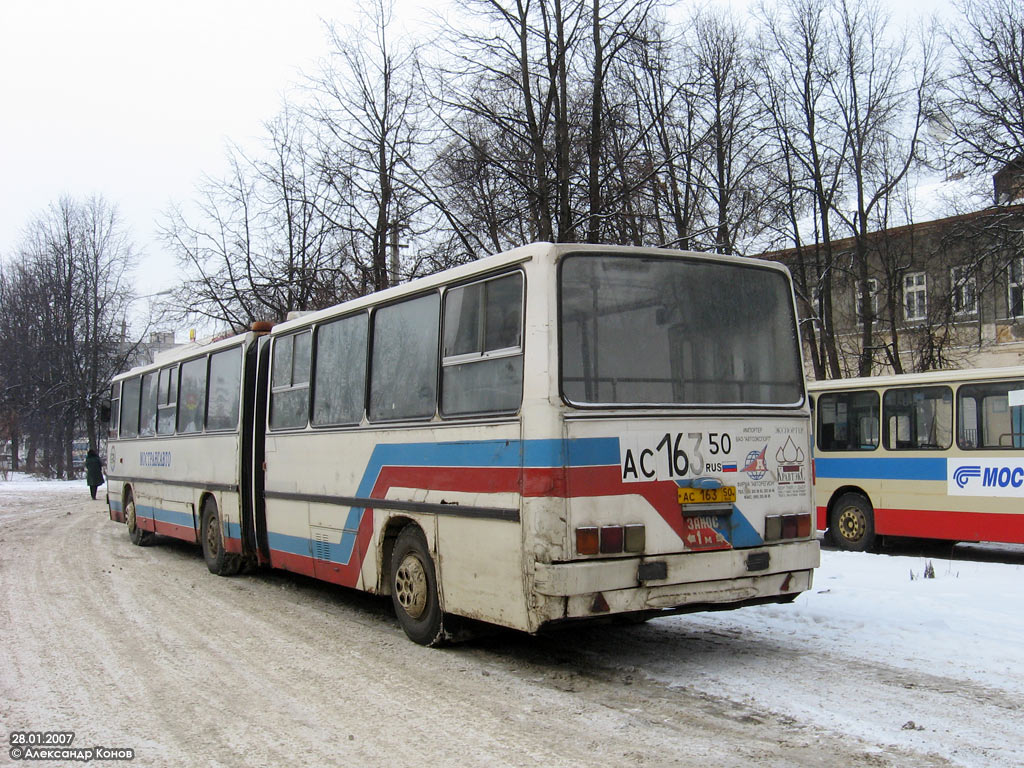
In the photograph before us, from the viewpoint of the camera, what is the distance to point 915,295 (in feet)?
109

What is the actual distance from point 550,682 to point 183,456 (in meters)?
8.95

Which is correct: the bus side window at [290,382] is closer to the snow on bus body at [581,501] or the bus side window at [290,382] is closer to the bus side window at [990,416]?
the snow on bus body at [581,501]

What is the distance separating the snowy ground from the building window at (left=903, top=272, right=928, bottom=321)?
75.8 ft

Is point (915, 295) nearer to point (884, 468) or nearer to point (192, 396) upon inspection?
point (884, 468)

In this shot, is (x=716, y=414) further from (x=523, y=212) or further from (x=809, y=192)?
(x=809, y=192)

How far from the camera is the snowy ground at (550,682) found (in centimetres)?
508

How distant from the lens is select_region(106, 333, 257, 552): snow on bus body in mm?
12109

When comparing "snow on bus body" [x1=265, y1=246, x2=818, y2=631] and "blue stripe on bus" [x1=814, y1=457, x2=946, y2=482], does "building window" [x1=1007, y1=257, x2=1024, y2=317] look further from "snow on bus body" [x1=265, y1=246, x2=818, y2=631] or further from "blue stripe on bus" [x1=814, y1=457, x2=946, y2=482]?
"snow on bus body" [x1=265, y1=246, x2=818, y2=631]

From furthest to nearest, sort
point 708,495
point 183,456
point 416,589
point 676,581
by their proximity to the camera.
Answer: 1. point 183,456
2. point 416,589
3. point 708,495
4. point 676,581

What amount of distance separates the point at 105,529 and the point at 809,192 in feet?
65.3

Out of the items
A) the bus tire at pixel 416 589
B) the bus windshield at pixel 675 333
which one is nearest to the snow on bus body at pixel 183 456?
the bus tire at pixel 416 589

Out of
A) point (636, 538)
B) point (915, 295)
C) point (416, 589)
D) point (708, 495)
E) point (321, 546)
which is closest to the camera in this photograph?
point (636, 538)

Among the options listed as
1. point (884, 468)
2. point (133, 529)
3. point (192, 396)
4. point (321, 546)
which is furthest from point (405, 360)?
point (133, 529)

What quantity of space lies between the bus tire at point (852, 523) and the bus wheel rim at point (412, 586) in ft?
32.4
